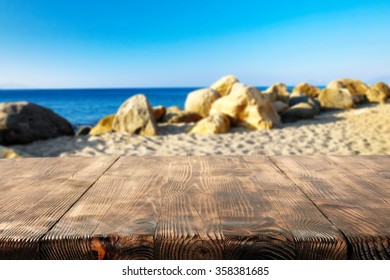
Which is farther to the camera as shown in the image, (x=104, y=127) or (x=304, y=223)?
(x=104, y=127)

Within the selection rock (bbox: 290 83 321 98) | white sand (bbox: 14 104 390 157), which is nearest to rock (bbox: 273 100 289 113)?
white sand (bbox: 14 104 390 157)

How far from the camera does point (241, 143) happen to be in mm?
7152

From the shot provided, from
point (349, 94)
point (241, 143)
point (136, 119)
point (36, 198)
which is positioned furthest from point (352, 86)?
point (36, 198)

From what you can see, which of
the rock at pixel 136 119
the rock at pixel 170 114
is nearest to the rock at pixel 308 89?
the rock at pixel 170 114

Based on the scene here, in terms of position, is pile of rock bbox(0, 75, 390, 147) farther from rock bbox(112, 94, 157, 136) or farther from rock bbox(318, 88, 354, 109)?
rock bbox(318, 88, 354, 109)

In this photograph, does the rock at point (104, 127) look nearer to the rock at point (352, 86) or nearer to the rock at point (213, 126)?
the rock at point (213, 126)

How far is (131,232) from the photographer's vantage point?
891 mm

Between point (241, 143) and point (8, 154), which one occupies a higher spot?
point (8, 154)

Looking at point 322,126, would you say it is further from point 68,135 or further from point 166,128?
point 68,135

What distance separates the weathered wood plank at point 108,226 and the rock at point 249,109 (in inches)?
308

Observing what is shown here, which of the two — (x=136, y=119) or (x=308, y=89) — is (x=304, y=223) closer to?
(x=136, y=119)

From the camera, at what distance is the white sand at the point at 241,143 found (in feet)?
21.3

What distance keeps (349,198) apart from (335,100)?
13.5 m

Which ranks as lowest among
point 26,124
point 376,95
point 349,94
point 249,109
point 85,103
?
point 85,103
